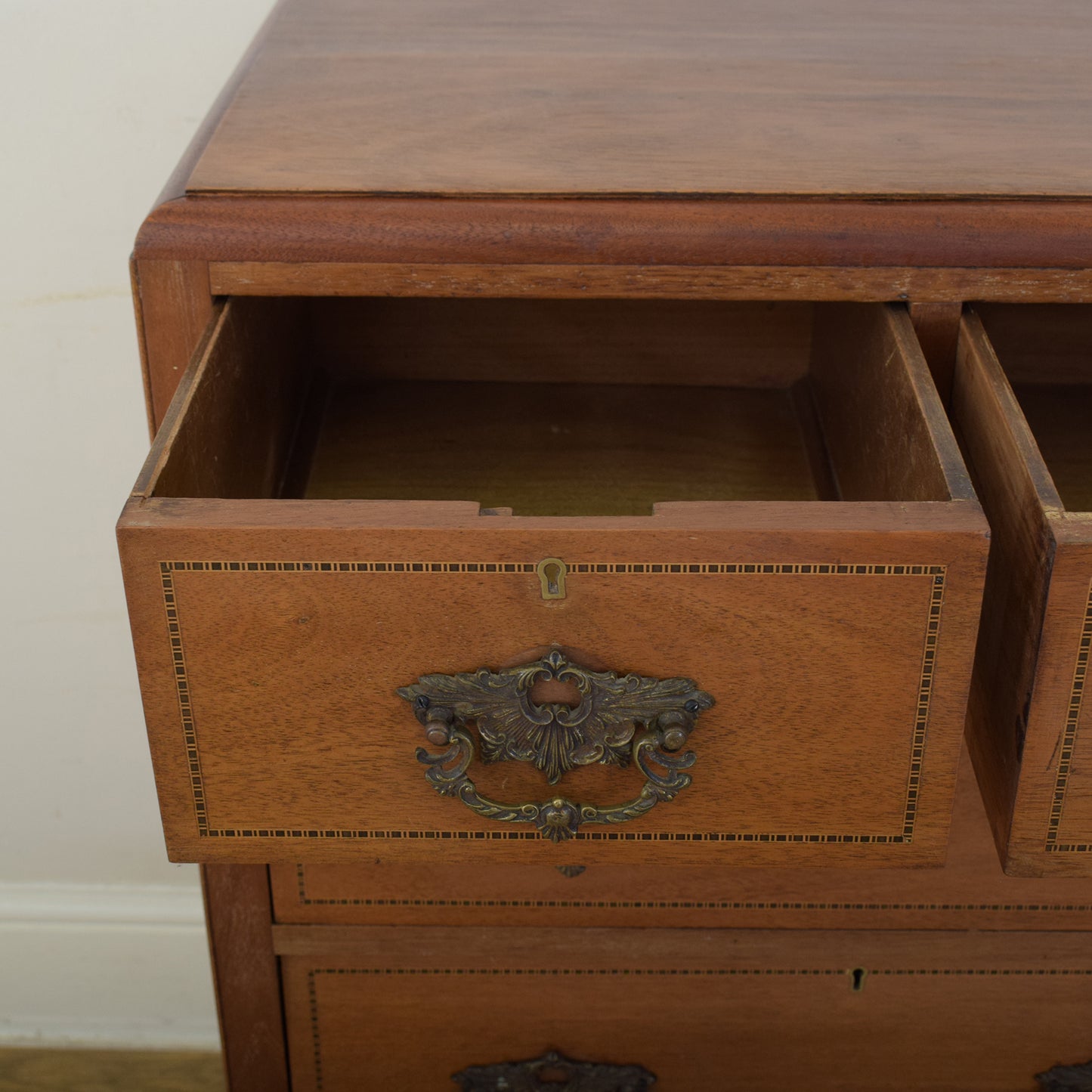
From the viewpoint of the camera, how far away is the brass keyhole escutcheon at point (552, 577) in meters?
0.52

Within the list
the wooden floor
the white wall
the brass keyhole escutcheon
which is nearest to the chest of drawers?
the brass keyhole escutcheon

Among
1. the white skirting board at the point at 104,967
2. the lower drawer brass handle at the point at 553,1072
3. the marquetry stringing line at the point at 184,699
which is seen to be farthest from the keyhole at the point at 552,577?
the white skirting board at the point at 104,967

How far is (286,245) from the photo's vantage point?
2.06 feet

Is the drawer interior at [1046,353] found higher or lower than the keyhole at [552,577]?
lower

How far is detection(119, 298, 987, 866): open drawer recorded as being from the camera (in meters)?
0.51

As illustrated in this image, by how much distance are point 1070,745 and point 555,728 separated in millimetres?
211

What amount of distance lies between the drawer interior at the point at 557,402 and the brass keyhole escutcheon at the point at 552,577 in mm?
196

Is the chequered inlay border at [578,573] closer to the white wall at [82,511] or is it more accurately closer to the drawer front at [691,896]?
the drawer front at [691,896]

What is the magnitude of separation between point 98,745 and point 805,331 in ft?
2.63

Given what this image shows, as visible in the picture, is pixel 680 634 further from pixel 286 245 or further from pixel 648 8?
pixel 648 8

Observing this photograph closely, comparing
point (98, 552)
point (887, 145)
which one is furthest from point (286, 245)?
point (98, 552)

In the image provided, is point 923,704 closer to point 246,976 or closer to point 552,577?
point 552,577

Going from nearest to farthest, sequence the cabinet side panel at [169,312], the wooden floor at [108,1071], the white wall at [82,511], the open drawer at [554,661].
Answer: the open drawer at [554,661], the cabinet side panel at [169,312], the white wall at [82,511], the wooden floor at [108,1071]

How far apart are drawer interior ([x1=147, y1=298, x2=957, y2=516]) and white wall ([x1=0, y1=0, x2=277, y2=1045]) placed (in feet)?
0.93
